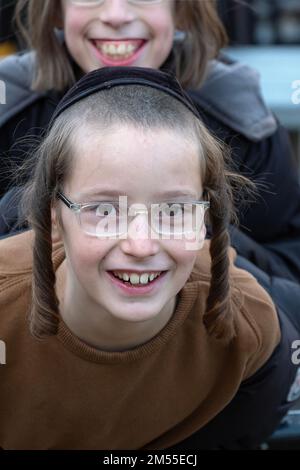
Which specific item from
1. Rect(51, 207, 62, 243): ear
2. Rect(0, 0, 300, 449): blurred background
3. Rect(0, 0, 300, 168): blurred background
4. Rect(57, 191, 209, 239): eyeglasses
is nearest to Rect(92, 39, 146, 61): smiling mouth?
Rect(51, 207, 62, 243): ear

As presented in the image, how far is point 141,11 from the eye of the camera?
7.83 feet

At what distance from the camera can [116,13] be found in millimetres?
2363

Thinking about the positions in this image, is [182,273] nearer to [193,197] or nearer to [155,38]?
[193,197]

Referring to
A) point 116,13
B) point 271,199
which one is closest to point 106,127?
point 116,13

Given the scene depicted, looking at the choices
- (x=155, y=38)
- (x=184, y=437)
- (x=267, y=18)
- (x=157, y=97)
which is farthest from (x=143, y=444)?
(x=267, y=18)

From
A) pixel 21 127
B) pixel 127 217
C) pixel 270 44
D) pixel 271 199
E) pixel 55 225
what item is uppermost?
pixel 127 217

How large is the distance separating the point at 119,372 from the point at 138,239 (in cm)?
39

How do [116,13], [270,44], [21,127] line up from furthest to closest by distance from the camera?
[270,44], [21,127], [116,13]

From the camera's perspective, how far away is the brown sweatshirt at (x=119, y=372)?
191 centimetres

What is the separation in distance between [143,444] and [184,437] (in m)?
0.10

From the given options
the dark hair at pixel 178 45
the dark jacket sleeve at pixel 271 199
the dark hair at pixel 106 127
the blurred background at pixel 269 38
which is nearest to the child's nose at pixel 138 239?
the dark hair at pixel 106 127

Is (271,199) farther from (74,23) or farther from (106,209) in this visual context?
(106,209)

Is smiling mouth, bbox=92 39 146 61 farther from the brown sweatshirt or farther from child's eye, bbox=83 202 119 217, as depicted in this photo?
child's eye, bbox=83 202 119 217

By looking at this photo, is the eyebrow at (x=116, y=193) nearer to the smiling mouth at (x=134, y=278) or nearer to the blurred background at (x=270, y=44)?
the smiling mouth at (x=134, y=278)
